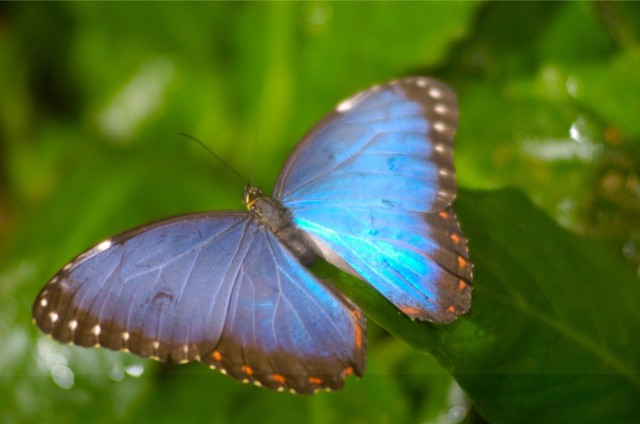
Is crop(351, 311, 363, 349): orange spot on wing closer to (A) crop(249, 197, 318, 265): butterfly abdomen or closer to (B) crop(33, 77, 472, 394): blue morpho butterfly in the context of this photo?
(B) crop(33, 77, 472, 394): blue morpho butterfly

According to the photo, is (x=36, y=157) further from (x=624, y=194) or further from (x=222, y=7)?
(x=624, y=194)

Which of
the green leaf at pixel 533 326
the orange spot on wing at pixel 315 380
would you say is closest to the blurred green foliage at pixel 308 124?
the green leaf at pixel 533 326

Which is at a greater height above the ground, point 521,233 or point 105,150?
point 105,150

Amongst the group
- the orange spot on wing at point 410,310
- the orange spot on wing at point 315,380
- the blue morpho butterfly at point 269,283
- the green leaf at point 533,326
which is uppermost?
the blue morpho butterfly at point 269,283

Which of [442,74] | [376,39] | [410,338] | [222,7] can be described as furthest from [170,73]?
[410,338]

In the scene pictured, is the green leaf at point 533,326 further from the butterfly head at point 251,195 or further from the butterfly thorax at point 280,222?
the butterfly head at point 251,195

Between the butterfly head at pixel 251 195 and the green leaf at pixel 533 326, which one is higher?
the butterfly head at pixel 251 195

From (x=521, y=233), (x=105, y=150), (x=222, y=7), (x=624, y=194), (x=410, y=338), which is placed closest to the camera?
(x=410, y=338)
